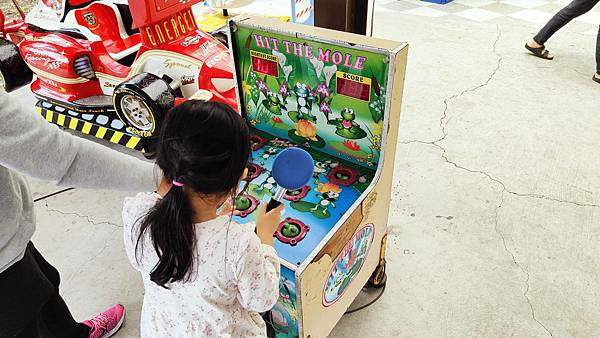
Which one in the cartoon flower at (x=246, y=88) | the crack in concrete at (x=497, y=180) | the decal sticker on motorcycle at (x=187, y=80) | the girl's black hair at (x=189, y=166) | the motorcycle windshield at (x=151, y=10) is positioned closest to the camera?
the girl's black hair at (x=189, y=166)

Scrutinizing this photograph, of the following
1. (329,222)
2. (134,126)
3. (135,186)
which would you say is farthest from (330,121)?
(134,126)

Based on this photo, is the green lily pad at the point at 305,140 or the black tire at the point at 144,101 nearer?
the green lily pad at the point at 305,140

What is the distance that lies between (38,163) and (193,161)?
0.26m

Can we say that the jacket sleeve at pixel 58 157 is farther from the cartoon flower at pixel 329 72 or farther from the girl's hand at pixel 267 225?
the cartoon flower at pixel 329 72

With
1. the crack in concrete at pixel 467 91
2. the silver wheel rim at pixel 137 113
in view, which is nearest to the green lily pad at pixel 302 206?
the silver wheel rim at pixel 137 113

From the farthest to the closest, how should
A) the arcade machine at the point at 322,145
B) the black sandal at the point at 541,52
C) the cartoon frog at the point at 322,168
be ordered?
the black sandal at the point at 541,52, the cartoon frog at the point at 322,168, the arcade machine at the point at 322,145

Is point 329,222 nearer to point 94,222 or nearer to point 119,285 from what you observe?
point 119,285

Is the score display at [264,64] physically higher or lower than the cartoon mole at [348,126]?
higher

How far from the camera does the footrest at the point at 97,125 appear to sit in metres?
2.03

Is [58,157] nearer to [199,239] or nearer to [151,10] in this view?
[199,239]

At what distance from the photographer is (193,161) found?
2.05 feet

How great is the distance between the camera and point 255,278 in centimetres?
73

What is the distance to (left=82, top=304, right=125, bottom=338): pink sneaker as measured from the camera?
132 cm

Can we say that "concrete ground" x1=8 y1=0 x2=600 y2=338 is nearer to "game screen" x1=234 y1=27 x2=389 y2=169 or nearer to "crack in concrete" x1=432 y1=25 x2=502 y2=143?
"crack in concrete" x1=432 y1=25 x2=502 y2=143
